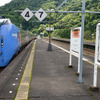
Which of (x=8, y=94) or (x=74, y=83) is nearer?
(x=8, y=94)

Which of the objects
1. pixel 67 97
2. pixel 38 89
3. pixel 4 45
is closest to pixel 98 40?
pixel 67 97

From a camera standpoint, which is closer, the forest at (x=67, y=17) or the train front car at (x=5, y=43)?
the train front car at (x=5, y=43)

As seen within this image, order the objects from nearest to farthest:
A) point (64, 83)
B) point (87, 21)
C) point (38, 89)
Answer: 1. point (38, 89)
2. point (64, 83)
3. point (87, 21)

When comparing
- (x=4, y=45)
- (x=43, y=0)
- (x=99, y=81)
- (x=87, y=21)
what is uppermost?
(x=43, y=0)

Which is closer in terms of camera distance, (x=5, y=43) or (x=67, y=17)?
(x=5, y=43)

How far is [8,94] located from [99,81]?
3477 mm

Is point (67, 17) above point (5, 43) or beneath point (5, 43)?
above

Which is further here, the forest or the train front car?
the forest

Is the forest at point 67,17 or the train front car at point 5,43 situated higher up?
the forest at point 67,17

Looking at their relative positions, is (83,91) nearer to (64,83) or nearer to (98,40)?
(64,83)

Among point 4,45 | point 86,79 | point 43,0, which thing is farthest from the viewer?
point 43,0

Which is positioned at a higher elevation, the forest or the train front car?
the forest

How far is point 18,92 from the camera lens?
4699 mm

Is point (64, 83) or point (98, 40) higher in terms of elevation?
point (98, 40)
